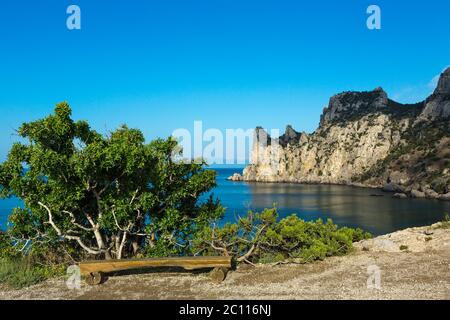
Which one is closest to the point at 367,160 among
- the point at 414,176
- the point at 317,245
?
the point at 414,176

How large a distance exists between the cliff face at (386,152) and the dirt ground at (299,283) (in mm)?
88605

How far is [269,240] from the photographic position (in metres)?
18.3

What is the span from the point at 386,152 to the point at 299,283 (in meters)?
156

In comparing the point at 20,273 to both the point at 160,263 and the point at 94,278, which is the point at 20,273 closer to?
the point at 94,278

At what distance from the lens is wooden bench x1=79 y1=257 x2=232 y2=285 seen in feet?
46.5

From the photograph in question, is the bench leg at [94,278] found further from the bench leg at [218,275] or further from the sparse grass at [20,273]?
the bench leg at [218,275]

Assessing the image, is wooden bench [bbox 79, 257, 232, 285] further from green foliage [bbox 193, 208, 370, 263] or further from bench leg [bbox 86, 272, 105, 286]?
green foliage [bbox 193, 208, 370, 263]

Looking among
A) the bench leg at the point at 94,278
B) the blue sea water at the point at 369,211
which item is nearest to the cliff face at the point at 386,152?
the blue sea water at the point at 369,211

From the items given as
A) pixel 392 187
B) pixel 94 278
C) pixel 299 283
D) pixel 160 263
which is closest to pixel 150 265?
pixel 160 263

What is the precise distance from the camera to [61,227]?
18047mm

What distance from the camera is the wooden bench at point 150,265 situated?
14172 millimetres
